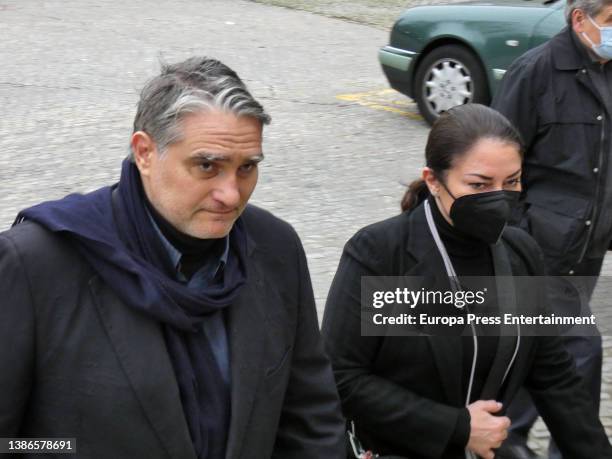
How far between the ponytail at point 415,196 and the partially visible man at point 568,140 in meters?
1.02

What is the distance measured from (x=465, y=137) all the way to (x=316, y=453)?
1.13 meters

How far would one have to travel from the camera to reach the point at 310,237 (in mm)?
7543

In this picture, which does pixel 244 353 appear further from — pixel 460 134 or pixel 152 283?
pixel 460 134

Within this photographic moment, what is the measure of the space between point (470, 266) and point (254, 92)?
911cm

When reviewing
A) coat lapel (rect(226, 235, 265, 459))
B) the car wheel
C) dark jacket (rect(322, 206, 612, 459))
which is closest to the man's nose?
coat lapel (rect(226, 235, 265, 459))

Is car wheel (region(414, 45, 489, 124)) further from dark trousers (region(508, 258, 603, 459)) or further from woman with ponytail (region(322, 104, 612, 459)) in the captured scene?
woman with ponytail (region(322, 104, 612, 459))

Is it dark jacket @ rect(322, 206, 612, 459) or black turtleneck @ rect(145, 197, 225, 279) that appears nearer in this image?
black turtleneck @ rect(145, 197, 225, 279)

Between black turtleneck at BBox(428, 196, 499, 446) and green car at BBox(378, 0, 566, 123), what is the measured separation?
6631 millimetres

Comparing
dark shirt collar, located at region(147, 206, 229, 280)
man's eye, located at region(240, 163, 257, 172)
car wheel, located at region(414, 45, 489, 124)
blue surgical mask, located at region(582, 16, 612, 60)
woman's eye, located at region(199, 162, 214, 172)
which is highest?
woman's eye, located at region(199, 162, 214, 172)

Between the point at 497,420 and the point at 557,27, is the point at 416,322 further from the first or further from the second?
the point at 557,27

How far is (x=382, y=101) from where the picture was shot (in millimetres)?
12039

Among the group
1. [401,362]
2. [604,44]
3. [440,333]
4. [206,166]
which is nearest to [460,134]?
[440,333]

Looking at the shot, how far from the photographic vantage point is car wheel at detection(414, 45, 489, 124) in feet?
33.8

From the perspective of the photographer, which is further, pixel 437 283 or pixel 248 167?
pixel 437 283
